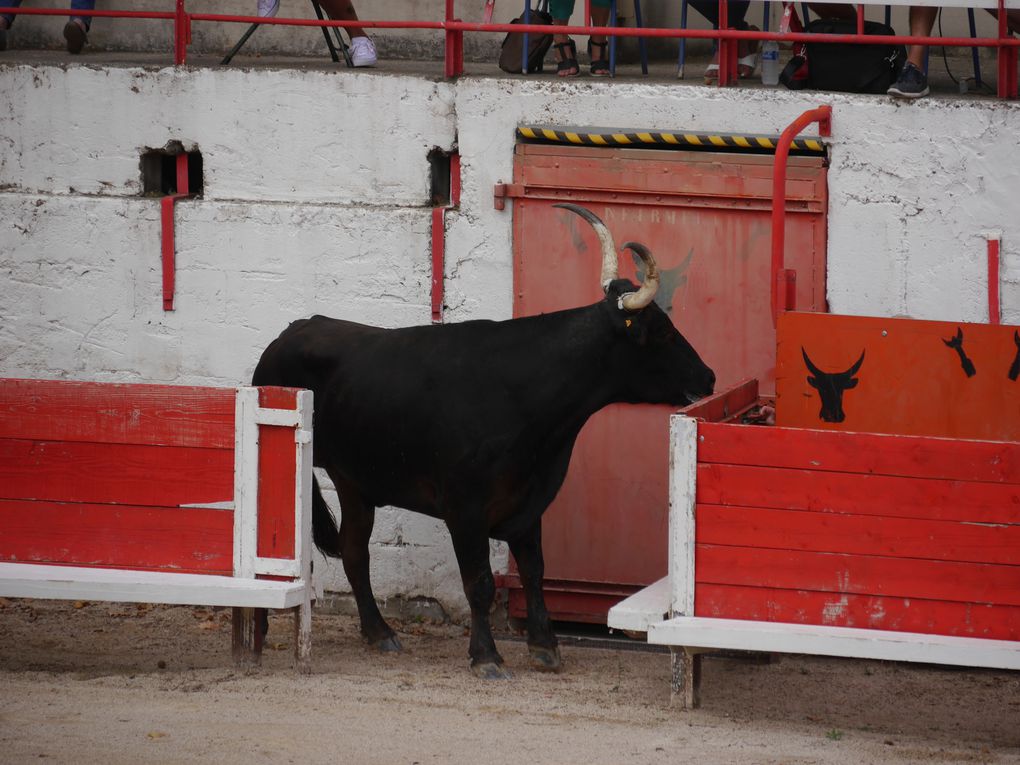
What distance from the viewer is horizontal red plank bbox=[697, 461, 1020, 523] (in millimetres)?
6227

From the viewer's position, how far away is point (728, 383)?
831 cm

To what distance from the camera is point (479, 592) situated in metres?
7.42

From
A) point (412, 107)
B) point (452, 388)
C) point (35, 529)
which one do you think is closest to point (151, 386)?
point (35, 529)

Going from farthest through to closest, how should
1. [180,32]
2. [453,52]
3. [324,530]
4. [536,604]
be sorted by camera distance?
[180,32] → [453,52] → [324,530] → [536,604]

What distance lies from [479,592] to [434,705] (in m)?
0.83

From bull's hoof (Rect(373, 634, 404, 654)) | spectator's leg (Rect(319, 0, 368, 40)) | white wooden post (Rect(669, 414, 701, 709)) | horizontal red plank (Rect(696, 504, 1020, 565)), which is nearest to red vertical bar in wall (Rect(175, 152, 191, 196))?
spectator's leg (Rect(319, 0, 368, 40))

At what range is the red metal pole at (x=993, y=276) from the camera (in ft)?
25.9

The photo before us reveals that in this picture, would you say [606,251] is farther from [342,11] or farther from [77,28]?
[77,28]

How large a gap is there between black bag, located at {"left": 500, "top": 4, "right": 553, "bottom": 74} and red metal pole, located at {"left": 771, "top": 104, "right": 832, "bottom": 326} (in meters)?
1.92

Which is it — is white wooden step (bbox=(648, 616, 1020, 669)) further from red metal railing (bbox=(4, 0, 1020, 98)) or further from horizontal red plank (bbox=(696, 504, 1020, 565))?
red metal railing (bbox=(4, 0, 1020, 98))

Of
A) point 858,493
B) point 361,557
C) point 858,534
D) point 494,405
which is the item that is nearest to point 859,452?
point 858,493

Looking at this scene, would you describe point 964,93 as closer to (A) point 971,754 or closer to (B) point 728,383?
(B) point 728,383

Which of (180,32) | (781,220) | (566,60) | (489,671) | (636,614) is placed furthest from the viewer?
(566,60)

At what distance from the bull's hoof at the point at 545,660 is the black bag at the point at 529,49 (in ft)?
11.3
